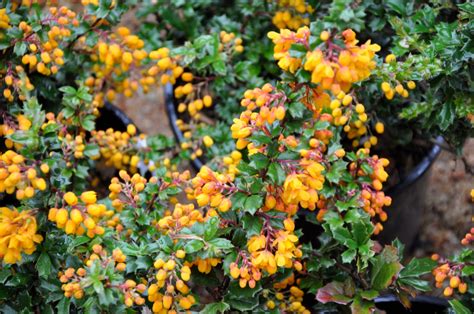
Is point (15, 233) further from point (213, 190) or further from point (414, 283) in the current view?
point (414, 283)

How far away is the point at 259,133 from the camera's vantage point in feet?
5.11

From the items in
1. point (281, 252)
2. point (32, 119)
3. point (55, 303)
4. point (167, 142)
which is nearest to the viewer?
point (281, 252)

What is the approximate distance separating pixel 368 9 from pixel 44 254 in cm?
139

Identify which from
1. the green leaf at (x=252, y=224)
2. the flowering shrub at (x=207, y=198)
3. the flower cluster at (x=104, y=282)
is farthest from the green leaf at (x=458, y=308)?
the flower cluster at (x=104, y=282)

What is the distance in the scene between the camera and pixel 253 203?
156 cm

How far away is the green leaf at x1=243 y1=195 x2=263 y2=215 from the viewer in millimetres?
1543

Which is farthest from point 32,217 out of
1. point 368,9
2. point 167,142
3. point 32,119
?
point 368,9

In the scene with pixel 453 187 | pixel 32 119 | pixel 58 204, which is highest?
pixel 32 119

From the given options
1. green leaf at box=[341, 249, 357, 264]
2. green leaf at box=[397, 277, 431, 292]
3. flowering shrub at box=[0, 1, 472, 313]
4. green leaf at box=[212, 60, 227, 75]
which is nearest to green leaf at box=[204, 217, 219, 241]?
flowering shrub at box=[0, 1, 472, 313]

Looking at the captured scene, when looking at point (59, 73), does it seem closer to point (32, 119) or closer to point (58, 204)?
point (32, 119)

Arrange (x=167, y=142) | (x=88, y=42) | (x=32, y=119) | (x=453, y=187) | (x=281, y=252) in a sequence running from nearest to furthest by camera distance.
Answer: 1. (x=281, y=252)
2. (x=32, y=119)
3. (x=88, y=42)
4. (x=167, y=142)
5. (x=453, y=187)

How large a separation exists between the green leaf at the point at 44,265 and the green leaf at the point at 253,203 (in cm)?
55

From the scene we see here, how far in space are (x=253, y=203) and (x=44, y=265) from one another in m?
0.58

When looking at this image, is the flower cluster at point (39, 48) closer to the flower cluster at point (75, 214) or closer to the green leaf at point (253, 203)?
the flower cluster at point (75, 214)
